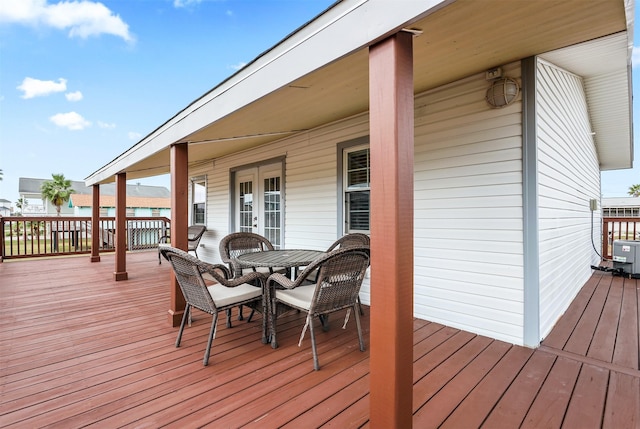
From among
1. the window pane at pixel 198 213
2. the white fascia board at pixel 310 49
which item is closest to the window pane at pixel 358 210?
the white fascia board at pixel 310 49

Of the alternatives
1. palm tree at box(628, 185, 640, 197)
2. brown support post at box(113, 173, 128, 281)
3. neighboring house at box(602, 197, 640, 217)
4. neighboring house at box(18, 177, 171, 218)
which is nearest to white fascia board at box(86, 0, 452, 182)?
brown support post at box(113, 173, 128, 281)

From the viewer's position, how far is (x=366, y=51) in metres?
1.79

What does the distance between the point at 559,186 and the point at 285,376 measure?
3.48 m

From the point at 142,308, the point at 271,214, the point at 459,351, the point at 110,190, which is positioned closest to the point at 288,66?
the point at 459,351

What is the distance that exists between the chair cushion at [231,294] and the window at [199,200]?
16.2 ft

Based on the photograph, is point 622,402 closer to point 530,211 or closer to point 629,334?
point 530,211

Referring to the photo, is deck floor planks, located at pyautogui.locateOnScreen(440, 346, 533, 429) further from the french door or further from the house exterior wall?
the french door

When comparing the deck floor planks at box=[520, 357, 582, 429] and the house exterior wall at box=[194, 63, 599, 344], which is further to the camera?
the house exterior wall at box=[194, 63, 599, 344]

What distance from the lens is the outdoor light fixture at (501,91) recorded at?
253 cm

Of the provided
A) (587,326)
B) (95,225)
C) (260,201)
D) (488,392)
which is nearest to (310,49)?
(488,392)

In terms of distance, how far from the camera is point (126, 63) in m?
13.6

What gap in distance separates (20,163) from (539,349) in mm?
48482

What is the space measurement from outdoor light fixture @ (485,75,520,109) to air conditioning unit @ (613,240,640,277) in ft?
16.1

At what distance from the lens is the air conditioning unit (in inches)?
206
